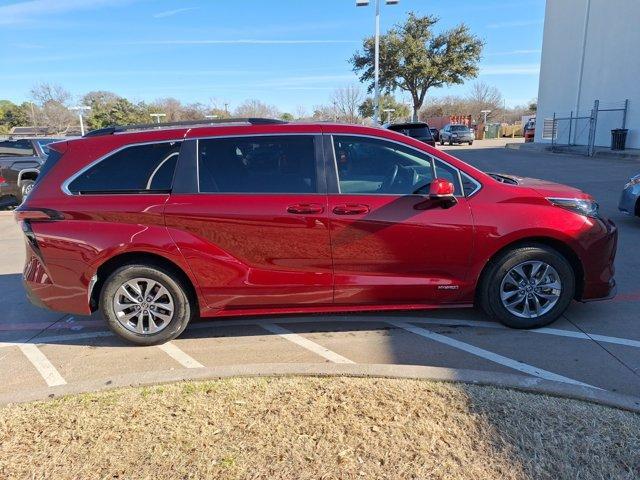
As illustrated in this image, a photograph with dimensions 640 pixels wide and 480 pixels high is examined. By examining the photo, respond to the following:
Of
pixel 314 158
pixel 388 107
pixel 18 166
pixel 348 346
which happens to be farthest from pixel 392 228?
pixel 388 107

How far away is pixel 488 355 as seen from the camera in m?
3.82

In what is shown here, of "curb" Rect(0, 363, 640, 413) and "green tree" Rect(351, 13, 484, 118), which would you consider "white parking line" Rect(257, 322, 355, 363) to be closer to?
"curb" Rect(0, 363, 640, 413)

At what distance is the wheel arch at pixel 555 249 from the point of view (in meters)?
4.14

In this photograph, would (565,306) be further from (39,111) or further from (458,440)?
(39,111)

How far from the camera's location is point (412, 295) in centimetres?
418

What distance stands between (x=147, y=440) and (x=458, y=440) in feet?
5.65

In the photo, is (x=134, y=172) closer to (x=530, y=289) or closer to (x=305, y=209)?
(x=305, y=209)

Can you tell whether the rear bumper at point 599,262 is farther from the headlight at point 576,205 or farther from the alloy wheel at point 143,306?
the alloy wheel at point 143,306

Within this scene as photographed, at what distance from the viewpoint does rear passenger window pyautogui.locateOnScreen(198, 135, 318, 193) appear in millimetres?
4035

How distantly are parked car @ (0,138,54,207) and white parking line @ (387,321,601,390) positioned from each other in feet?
34.5

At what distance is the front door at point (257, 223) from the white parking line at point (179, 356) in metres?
0.45

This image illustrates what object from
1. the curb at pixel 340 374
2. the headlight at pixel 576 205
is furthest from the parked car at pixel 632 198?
the curb at pixel 340 374

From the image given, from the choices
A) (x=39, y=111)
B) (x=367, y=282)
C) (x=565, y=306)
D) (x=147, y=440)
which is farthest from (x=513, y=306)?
(x=39, y=111)

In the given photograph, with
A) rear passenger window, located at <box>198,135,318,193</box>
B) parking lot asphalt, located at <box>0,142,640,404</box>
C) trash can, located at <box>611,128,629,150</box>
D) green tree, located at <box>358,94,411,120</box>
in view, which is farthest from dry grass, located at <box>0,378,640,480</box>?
green tree, located at <box>358,94,411,120</box>
